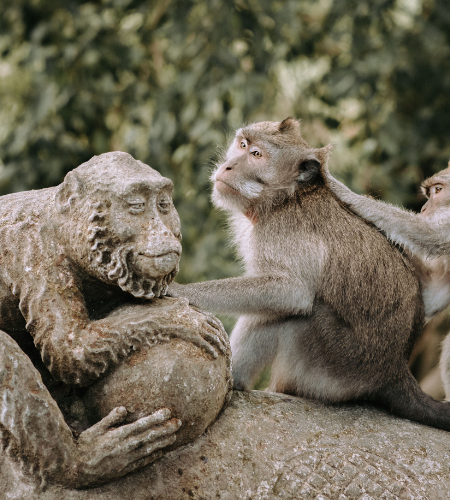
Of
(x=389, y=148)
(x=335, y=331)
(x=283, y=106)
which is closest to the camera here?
(x=335, y=331)

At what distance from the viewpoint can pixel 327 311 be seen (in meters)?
3.63

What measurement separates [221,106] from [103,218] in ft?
11.7

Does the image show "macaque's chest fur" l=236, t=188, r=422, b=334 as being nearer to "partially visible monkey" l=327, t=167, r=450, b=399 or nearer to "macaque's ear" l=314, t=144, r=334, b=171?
"partially visible monkey" l=327, t=167, r=450, b=399

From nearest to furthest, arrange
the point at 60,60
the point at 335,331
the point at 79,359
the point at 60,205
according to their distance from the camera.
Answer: the point at 79,359 < the point at 60,205 < the point at 335,331 < the point at 60,60

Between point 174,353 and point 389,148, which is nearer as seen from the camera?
point 174,353

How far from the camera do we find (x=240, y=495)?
8.64 ft

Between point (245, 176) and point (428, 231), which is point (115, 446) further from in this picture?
point (428, 231)

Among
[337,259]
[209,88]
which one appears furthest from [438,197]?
[209,88]

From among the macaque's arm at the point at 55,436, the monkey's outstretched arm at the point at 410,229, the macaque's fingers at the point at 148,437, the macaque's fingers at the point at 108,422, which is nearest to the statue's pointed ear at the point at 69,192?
the macaque's arm at the point at 55,436

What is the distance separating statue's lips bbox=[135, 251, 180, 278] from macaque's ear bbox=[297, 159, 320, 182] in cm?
161

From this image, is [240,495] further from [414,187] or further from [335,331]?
[414,187]

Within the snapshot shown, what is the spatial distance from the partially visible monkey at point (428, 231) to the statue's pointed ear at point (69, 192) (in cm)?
190

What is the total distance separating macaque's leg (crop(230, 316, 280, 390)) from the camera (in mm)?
3555

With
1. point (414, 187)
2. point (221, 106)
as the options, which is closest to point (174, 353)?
point (221, 106)
